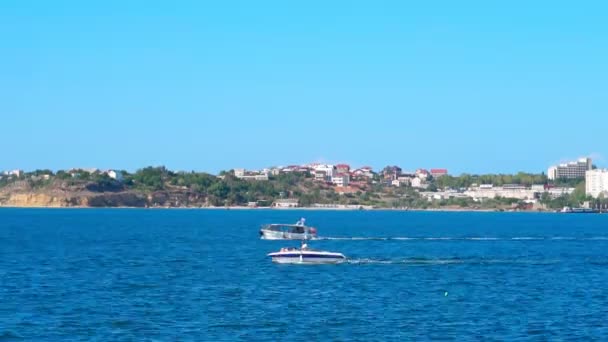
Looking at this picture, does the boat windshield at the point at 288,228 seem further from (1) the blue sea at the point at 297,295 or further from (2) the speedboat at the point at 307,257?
(2) the speedboat at the point at 307,257

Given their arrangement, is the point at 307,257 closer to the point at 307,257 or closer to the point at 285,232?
the point at 307,257

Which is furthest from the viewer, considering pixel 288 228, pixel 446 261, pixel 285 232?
pixel 288 228

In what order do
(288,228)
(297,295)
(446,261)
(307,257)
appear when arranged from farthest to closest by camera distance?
(288,228) → (446,261) → (307,257) → (297,295)

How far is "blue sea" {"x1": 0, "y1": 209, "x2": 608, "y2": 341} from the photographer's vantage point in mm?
38781

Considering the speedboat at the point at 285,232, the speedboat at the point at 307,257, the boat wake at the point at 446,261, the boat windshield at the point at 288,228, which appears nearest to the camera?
the speedboat at the point at 307,257

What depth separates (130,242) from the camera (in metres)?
94.8

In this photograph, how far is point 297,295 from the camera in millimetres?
50344

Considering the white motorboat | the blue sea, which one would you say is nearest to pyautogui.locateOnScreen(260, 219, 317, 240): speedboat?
the blue sea

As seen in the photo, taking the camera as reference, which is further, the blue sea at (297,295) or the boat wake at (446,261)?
the boat wake at (446,261)

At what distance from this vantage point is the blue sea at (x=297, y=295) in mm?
38781

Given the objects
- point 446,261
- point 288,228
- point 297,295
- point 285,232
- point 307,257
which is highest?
point 288,228

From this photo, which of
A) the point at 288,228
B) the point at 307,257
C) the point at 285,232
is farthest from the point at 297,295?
the point at 288,228

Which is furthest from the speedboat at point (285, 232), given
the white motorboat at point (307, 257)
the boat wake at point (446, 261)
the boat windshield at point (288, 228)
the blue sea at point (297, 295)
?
the white motorboat at point (307, 257)

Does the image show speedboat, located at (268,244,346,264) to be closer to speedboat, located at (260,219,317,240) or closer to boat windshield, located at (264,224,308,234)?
speedboat, located at (260,219,317,240)
